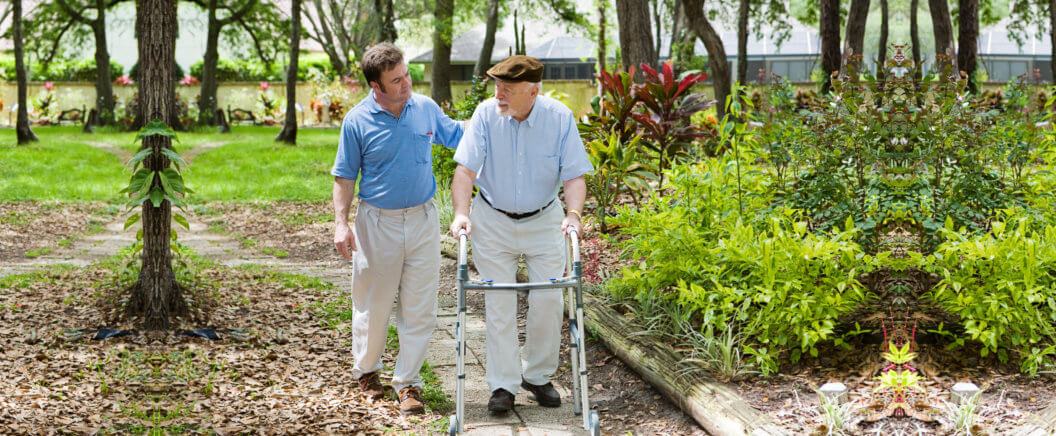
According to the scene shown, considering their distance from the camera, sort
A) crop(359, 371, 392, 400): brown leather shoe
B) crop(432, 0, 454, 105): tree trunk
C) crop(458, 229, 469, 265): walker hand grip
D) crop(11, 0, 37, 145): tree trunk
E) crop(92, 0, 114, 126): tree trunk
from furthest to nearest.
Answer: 1. crop(92, 0, 114, 126): tree trunk
2. crop(432, 0, 454, 105): tree trunk
3. crop(11, 0, 37, 145): tree trunk
4. crop(359, 371, 392, 400): brown leather shoe
5. crop(458, 229, 469, 265): walker hand grip

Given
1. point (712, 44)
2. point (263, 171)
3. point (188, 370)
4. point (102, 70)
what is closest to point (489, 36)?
point (263, 171)

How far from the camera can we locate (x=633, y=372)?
549 centimetres

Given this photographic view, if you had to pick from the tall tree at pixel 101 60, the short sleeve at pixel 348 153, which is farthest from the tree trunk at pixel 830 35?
the tall tree at pixel 101 60

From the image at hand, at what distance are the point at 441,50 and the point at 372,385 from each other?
58.0ft

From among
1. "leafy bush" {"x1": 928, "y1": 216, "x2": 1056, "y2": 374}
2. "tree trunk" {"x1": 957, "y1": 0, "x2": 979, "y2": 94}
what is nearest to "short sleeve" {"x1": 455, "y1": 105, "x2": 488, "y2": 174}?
"leafy bush" {"x1": 928, "y1": 216, "x2": 1056, "y2": 374}

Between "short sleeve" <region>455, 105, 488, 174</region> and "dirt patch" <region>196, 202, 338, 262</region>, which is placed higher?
"short sleeve" <region>455, 105, 488, 174</region>

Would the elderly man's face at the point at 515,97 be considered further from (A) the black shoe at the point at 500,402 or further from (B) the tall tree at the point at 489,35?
(B) the tall tree at the point at 489,35

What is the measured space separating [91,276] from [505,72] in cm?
499

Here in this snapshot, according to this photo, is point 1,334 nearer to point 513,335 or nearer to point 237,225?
point 513,335

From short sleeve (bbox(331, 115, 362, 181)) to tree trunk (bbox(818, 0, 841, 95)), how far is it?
1331cm

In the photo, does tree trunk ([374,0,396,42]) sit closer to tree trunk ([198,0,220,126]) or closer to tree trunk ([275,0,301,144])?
tree trunk ([275,0,301,144])

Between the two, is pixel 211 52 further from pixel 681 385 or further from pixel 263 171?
pixel 681 385

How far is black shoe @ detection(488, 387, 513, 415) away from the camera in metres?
4.74

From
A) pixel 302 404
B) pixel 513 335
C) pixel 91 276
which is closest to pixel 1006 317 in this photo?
pixel 513 335
